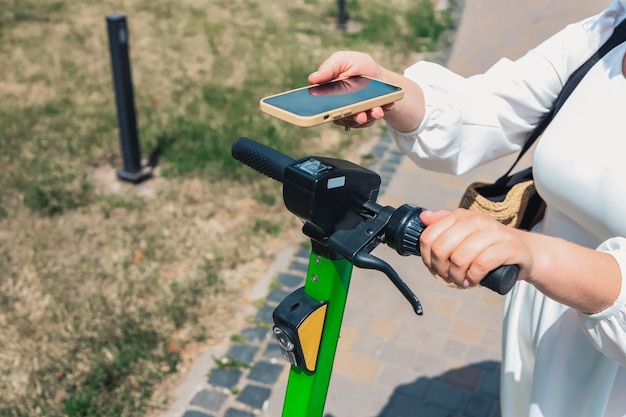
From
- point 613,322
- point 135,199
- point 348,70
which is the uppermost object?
point 348,70

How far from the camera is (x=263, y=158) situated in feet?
4.82

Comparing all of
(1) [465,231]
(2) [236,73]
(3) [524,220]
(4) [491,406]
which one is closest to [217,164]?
(2) [236,73]

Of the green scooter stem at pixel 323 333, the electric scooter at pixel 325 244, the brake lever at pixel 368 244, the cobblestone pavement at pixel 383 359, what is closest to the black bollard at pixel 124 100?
the cobblestone pavement at pixel 383 359

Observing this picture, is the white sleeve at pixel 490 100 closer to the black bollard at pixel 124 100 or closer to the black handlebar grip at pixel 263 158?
the black handlebar grip at pixel 263 158

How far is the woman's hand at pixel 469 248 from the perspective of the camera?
113 centimetres

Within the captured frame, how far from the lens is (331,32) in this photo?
7.55 metres

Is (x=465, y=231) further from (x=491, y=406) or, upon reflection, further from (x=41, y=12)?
(x=41, y=12)

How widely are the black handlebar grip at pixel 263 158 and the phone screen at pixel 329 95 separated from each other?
0.38 ft

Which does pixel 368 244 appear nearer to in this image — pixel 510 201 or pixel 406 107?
pixel 406 107

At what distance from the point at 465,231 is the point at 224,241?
9.84 feet

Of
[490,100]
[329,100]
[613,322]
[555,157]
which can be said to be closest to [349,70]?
[329,100]

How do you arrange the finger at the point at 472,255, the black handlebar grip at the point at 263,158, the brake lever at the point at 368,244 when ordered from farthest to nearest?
the black handlebar grip at the point at 263,158
the brake lever at the point at 368,244
the finger at the point at 472,255

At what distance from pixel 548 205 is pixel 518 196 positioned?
0.16 metres

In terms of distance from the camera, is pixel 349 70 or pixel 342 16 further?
pixel 342 16
